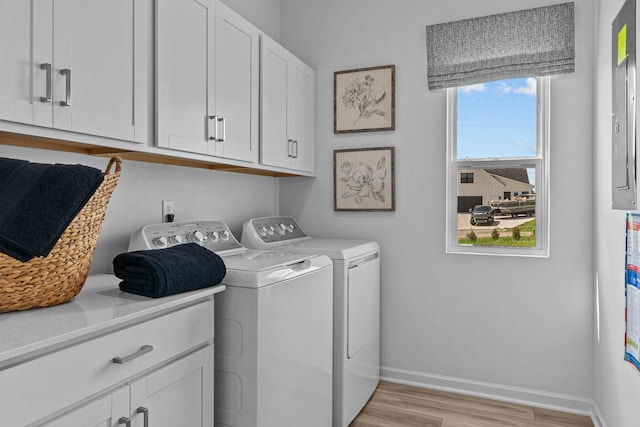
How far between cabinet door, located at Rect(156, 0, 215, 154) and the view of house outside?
1.69 meters

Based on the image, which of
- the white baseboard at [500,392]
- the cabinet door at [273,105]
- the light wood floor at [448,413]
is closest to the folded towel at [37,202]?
the cabinet door at [273,105]

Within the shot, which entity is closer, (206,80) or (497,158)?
(206,80)

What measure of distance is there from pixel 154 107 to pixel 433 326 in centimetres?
218

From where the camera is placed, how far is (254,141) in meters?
2.33

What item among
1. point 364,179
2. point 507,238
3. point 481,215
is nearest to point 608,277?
point 507,238

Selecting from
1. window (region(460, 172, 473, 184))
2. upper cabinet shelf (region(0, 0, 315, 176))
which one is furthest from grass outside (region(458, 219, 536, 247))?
upper cabinet shelf (region(0, 0, 315, 176))

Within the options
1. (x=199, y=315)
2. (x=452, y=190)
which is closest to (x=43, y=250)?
(x=199, y=315)

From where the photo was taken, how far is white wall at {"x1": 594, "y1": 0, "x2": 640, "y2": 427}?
1.85 metres

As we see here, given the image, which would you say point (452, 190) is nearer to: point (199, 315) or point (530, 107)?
point (530, 107)

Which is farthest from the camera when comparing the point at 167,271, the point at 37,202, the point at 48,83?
the point at 167,271

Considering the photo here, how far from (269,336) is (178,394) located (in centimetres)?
40

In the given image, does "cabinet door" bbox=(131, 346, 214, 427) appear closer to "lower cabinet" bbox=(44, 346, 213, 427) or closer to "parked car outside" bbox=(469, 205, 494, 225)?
"lower cabinet" bbox=(44, 346, 213, 427)

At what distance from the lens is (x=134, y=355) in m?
1.21

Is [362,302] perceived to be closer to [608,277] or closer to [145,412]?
[608,277]
